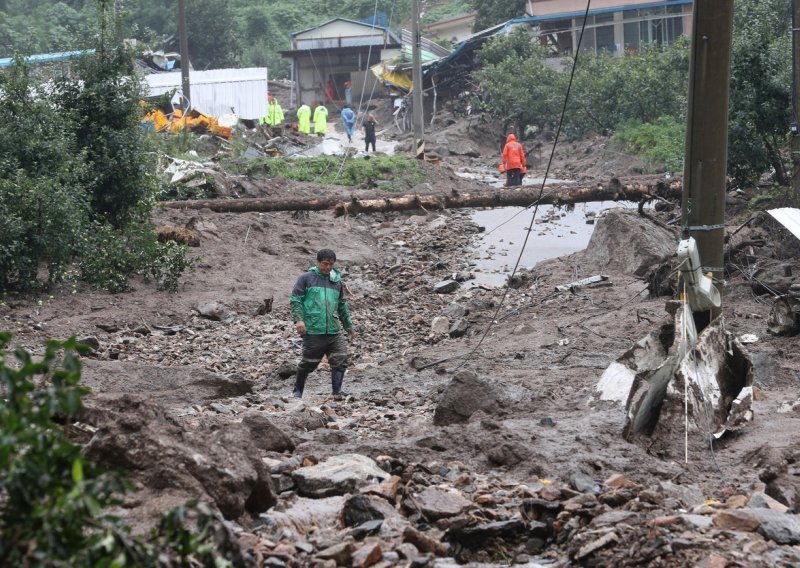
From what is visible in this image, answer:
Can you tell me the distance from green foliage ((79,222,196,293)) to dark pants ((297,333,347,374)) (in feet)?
17.1

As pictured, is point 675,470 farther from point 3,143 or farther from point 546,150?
point 546,150

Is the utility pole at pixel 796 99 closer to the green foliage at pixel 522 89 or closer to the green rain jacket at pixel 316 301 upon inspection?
the green rain jacket at pixel 316 301

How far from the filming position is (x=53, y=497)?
105 inches

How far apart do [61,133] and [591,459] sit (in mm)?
9796

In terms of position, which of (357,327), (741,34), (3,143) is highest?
(741,34)

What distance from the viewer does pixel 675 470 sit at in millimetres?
5910

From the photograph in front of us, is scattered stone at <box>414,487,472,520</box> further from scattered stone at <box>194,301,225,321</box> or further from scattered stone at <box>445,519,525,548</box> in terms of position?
scattered stone at <box>194,301,225,321</box>

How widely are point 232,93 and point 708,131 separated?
101 ft

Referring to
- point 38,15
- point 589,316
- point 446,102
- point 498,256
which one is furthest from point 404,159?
point 38,15

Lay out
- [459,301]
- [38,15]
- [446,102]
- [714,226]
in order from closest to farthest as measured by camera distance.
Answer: [714,226]
[459,301]
[446,102]
[38,15]

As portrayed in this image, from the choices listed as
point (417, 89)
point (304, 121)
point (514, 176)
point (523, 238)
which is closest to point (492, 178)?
point (417, 89)

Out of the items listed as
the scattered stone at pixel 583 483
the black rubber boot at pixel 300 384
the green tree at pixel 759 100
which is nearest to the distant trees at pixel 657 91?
the green tree at pixel 759 100

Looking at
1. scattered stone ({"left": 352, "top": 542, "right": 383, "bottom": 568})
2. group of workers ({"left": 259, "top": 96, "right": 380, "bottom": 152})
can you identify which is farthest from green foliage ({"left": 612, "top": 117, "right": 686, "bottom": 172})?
scattered stone ({"left": 352, "top": 542, "right": 383, "bottom": 568})

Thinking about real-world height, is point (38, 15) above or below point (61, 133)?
above
